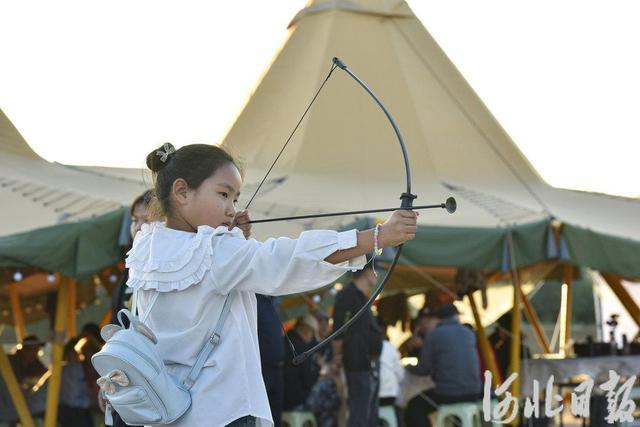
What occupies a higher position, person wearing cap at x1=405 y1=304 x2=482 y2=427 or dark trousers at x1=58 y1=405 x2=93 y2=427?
person wearing cap at x1=405 y1=304 x2=482 y2=427

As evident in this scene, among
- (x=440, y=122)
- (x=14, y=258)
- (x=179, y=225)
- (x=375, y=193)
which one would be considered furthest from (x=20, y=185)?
(x=179, y=225)

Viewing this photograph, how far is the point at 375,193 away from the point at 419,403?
6.19 feet

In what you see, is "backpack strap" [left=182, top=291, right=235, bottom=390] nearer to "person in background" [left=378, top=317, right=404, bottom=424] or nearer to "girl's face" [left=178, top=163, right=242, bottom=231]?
"girl's face" [left=178, top=163, right=242, bottom=231]

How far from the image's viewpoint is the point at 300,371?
9.78m

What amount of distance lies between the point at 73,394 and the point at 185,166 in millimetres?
6753

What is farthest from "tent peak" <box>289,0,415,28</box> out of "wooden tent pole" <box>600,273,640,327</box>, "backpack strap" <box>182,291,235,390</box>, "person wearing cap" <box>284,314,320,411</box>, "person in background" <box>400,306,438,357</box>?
"backpack strap" <box>182,291,235,390</box>

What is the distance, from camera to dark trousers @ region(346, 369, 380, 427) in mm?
9281

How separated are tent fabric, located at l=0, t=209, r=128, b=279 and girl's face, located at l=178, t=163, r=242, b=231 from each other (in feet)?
17.1

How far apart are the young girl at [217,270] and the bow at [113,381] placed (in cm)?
14

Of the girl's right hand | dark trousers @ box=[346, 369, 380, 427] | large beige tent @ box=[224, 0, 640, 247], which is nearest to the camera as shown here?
the girl's right hand

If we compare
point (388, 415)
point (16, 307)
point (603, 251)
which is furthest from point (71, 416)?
point (603, 251)

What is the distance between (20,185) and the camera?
9.92 m

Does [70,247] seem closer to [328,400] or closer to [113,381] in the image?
[328,400]

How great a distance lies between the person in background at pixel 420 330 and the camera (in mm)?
11586
